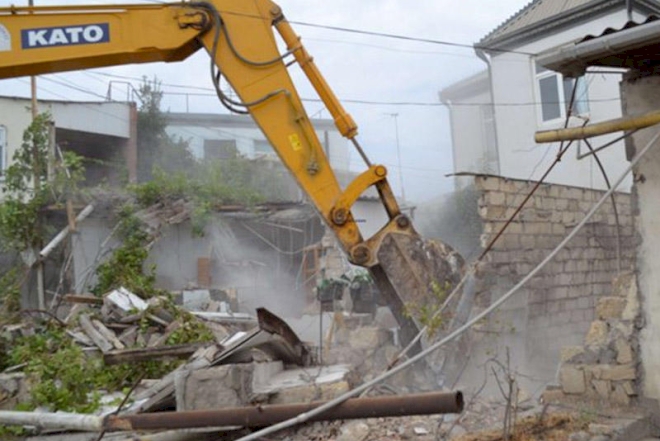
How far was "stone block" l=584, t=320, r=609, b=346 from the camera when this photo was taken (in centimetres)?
506

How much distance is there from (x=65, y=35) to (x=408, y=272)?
3745mm

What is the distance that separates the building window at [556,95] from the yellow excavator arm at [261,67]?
8.63m

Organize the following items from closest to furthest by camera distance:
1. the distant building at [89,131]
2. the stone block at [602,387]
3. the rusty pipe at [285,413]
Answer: the rusty pipe at [285,413] < the stone block at [602,387] < the distant building at [89,131]

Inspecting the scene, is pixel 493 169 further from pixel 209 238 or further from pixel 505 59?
pixel 209 238

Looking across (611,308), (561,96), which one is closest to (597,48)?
(611,308)

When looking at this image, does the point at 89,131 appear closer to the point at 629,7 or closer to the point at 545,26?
the point at 545,26

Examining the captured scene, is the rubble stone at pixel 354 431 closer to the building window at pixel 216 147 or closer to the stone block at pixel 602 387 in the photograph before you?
the stone block at pixel 602 387

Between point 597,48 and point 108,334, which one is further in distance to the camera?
point 108,334

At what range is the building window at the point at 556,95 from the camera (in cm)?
1362

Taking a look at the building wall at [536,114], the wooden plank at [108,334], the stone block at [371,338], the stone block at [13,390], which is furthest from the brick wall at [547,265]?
the stone block at [13,390]

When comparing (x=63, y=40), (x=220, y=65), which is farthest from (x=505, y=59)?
(x=63, y=40)

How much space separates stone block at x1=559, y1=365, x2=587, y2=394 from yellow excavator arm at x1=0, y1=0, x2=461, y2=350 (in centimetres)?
144

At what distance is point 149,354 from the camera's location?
7.74 metres

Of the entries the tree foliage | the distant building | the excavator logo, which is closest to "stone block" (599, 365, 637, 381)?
Answer: the excavator logo
